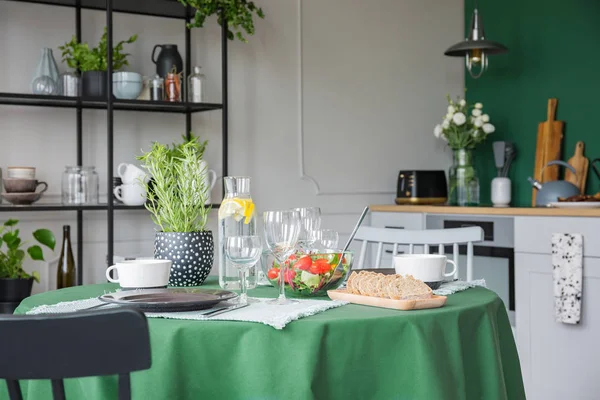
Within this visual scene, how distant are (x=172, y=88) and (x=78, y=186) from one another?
62 cm

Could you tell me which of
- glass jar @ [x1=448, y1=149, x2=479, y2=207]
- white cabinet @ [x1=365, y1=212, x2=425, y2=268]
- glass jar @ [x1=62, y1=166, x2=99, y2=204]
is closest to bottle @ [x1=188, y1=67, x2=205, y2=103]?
glass jar @ [x1=62, y1=166, x2=99, y2=204]

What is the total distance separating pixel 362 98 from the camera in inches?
183

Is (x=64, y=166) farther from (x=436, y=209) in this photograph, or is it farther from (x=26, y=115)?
(x=436, y=209)

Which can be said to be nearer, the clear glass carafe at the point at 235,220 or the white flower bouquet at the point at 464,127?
the clear glass carafe at the point at 235,220

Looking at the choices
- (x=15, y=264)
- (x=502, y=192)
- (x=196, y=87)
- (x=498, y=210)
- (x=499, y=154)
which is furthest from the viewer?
(x=499, y=154)

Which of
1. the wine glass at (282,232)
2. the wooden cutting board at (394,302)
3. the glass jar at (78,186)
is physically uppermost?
the glass jar at (78,186)

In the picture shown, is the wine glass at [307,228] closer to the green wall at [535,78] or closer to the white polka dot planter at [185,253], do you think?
the white polka dot planter at [185,253]

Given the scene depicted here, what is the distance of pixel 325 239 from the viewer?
81.2 inches

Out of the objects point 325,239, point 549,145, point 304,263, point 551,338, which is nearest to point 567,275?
point 551,338

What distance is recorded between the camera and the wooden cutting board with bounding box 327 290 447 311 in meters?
1.63

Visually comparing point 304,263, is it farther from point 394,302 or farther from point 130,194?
point 130,194

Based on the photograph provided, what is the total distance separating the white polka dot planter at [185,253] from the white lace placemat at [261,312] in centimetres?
28

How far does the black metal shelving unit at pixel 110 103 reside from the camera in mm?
3365

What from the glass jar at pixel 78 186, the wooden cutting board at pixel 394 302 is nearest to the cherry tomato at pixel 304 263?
the wooden cutting board at pixel 394 302
